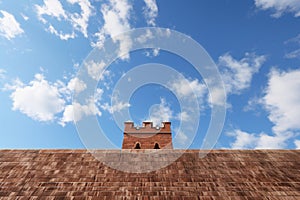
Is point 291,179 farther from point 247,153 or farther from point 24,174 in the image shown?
point 24,174

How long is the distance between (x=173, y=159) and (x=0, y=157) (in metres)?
9.22

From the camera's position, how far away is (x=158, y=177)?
916 centimetres

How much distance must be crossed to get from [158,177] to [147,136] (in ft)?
48.0

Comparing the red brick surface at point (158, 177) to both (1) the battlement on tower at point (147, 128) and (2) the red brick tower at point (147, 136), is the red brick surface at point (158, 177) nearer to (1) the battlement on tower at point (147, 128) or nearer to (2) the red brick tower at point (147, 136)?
(2) the red brick tower at point (147, 136)

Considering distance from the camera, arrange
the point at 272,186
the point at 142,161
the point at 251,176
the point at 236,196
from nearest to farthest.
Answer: the point at 236,196 < the point at 272,186 < the point at 251,176 < the point at 142,161

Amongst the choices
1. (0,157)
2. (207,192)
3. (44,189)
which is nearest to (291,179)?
(207,192)

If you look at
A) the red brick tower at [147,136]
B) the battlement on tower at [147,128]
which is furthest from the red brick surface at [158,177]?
the battlement on tower at [147,128]

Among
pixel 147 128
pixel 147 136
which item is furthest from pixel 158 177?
pixel 147 128

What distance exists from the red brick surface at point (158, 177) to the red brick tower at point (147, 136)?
1145cm

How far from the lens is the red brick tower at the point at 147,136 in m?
22.7

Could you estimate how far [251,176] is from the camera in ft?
30.4

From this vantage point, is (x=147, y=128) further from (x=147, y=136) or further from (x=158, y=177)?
(x=158, y=177)

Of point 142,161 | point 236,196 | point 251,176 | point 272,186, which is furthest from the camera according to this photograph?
point 142,161

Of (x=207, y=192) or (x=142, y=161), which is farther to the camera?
(x=142, y=161)
